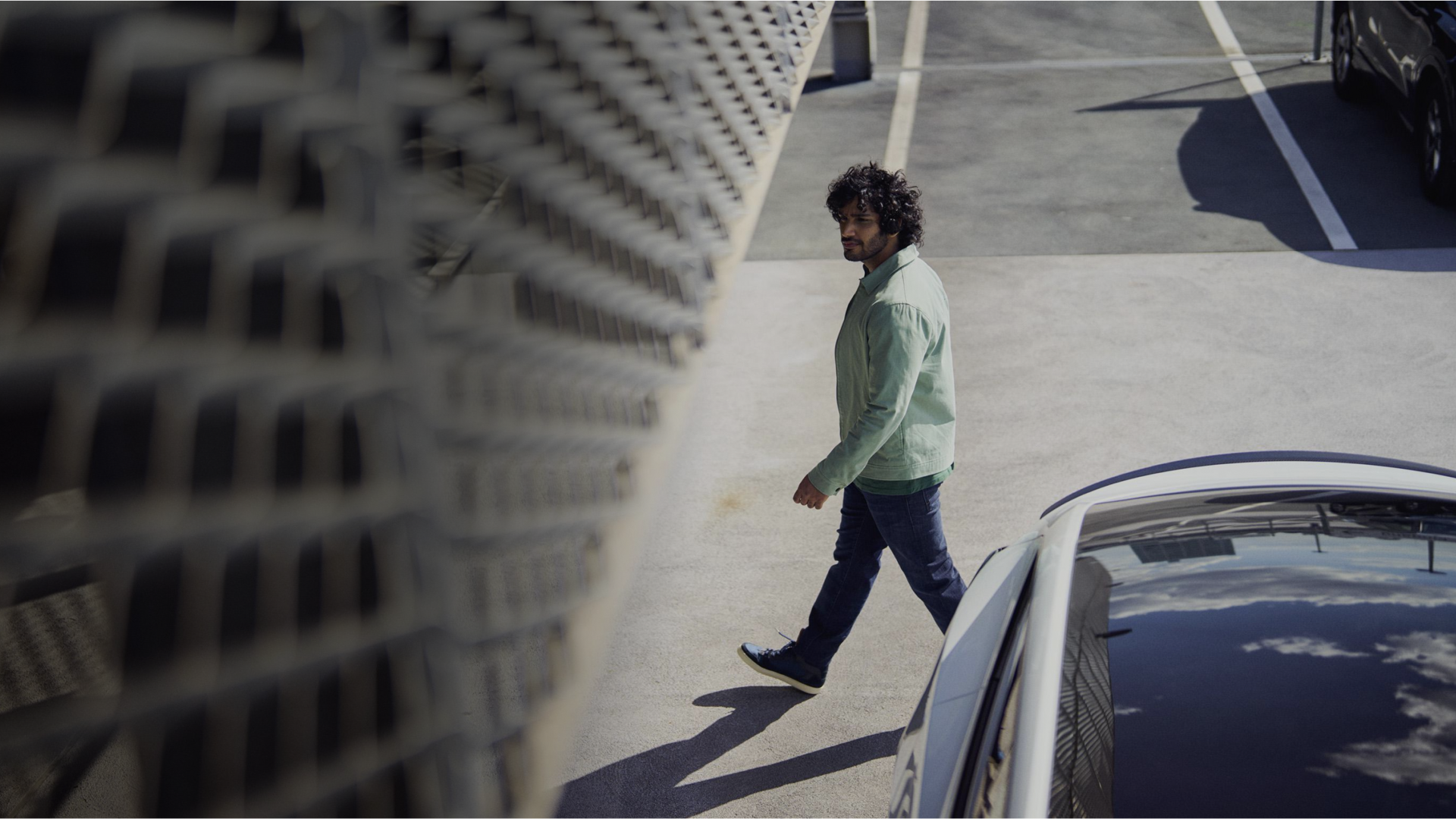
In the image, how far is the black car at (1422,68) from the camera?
28.0ft

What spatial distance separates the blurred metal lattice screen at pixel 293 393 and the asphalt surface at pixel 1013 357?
2.52 meters

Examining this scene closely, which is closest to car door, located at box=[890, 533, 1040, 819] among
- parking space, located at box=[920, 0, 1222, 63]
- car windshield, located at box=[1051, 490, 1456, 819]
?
car windshield, located at box=[1051, 490, 1456, 819]

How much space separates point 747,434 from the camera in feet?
21.2

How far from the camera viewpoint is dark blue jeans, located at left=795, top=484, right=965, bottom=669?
391cm

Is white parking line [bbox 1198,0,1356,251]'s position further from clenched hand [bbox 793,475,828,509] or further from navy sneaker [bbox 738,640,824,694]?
clenched hand [bbox 793,475,828,509]

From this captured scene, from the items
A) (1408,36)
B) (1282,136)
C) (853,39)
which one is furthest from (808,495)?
(853,39)

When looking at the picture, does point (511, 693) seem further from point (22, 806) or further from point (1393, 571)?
point (1393, 571)

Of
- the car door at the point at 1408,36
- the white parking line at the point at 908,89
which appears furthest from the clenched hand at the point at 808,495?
the car door at the point at 1408,36

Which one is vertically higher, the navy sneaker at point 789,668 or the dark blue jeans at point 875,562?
the dark blue jeans at point 875,562

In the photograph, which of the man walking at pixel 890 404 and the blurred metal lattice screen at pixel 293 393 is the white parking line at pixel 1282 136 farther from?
the blurred metal lattice screen at pixel 293 393

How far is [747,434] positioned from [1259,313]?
358cm

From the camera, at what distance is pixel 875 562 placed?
4168 mm

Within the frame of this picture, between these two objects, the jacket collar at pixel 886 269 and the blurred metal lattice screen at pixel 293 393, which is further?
the jacket collar at pixel 886 269

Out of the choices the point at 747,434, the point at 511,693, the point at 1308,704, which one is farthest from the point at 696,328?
the point at 747,434
